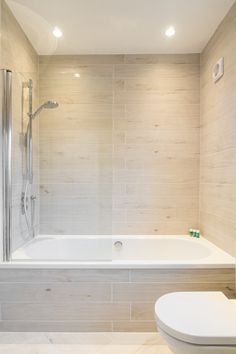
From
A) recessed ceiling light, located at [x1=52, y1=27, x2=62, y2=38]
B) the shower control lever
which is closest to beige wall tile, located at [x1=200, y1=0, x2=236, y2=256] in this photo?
the shower control lever

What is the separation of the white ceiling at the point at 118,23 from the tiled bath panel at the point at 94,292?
201 centimetres

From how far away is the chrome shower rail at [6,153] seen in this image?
2.00 meters

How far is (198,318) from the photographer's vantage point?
52.1 inches

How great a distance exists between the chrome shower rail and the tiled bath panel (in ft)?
1.10

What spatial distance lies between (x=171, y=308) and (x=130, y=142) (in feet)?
5.69

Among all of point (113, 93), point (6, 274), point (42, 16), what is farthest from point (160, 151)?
point (6, 274)

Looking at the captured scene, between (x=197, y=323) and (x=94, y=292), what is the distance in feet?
2.70

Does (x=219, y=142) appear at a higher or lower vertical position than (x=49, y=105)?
lower

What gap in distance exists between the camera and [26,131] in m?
2.41

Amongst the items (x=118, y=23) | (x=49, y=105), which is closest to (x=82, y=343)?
(x=49, y=105)

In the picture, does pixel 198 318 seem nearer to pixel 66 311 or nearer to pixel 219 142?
pixel 66 311

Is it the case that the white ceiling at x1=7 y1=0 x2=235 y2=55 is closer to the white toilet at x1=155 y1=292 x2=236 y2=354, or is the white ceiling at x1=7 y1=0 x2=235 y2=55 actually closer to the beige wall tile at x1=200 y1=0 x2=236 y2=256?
the beige wall tile at x1=200 y1=0 x2=236 y2=256

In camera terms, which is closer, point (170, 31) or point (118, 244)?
point (170, 31)

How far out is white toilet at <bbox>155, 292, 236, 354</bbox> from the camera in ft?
3.95
